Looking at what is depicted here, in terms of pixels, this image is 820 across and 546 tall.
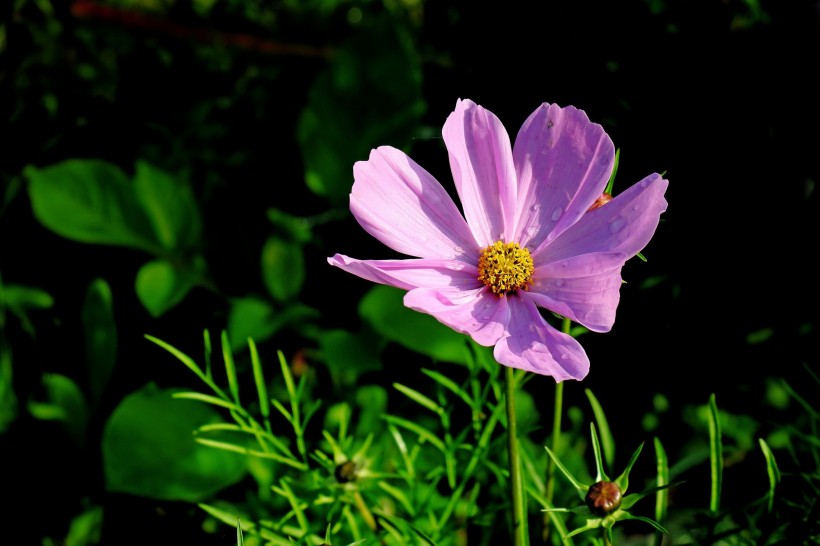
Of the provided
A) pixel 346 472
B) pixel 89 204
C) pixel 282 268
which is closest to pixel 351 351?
pixel 282 268

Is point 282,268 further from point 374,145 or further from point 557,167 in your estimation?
point 557,167

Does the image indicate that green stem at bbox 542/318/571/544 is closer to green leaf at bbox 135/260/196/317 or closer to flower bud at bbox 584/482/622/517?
flower bud at bbox 584/482/622/517

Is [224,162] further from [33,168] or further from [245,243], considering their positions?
[33,168]

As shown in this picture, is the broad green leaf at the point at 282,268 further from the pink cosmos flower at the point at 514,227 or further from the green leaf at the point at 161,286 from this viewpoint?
the pink cosmos flower at the point at 514,227

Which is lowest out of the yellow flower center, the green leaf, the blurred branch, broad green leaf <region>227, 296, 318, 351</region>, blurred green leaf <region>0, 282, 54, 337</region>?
blurred green leaf <region>0, 282, 54, 337</region>

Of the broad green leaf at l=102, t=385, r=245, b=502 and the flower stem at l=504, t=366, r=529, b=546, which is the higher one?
the flower stem at l=504, t=366, r=529, b=546

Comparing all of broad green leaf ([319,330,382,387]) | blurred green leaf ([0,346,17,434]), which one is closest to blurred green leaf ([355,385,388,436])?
broad green leaf ([319,330,382,387])
